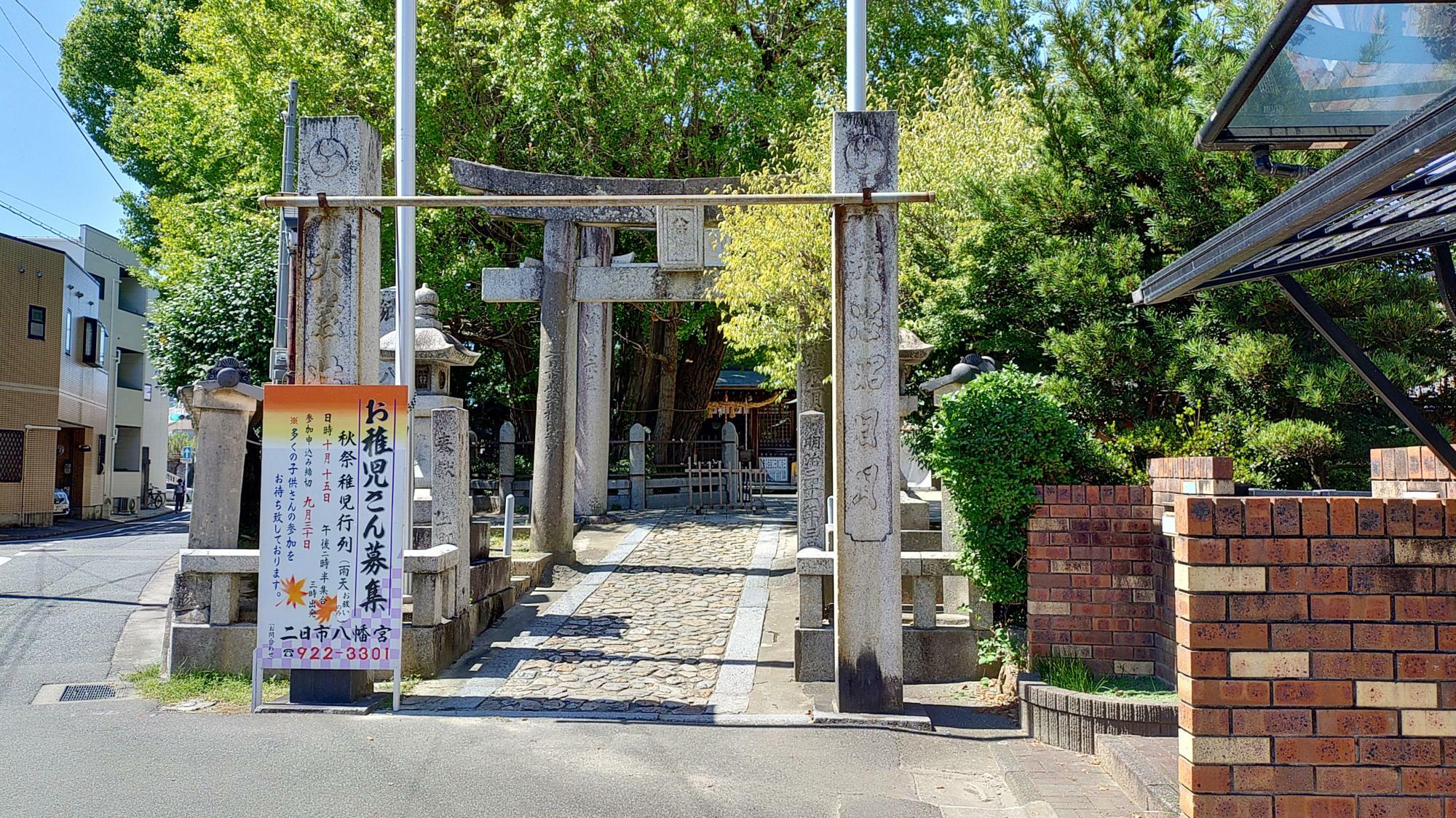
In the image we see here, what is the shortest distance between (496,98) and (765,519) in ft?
34.3

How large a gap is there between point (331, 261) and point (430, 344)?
550 centimetres

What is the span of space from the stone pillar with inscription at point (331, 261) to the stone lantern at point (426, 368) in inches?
184

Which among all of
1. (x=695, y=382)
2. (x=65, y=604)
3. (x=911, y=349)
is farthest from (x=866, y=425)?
(x=695, y=382)

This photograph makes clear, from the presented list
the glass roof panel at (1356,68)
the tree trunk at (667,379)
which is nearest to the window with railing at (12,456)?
the tree trunk at (667,379)

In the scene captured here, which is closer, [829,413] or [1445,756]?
[1445,756]

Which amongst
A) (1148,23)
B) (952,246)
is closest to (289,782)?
(952,246)

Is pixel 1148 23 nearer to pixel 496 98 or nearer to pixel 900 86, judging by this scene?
pixel 900 86

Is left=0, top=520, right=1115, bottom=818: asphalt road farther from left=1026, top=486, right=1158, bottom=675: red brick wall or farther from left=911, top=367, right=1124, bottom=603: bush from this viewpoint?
left=911, top=367, right=1124, bottom=603: bush

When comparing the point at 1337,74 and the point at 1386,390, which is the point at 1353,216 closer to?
the point at 1386,390

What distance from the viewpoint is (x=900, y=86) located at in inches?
674

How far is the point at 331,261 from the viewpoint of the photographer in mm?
7047

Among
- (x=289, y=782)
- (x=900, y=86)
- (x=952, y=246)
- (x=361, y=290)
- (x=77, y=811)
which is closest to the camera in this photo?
(x=77, y=811)

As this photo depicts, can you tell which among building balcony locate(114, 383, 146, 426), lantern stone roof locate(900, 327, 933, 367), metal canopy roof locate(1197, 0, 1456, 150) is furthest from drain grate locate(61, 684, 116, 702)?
building balcony locate(114, 383, 146, 426)

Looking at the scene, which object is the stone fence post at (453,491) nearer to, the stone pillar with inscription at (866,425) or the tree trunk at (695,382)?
the stone pillar with inscription at (866,425)
